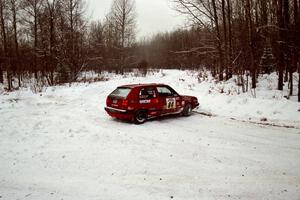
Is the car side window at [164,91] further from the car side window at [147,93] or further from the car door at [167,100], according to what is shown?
the car side window at [147,93]

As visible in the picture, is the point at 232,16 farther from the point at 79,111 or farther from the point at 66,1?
the point at 66,1

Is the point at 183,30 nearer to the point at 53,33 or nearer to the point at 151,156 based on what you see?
the point at 53,33

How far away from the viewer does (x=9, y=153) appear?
6641 mm

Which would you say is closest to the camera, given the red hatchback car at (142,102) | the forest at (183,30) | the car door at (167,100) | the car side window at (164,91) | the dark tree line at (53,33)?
the red hatchback car at (142,102)

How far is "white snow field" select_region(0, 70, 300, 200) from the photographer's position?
15.9 ft

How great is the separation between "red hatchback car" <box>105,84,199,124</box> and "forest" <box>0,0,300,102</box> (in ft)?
20.6

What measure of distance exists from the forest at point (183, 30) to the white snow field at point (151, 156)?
205 inches

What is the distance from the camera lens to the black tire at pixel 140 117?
9945 mm

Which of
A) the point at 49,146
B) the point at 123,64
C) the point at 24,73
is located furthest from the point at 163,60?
the point at 49,146

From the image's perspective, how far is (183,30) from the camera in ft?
84.5

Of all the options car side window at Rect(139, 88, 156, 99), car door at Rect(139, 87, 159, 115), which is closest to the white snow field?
car door at Rect(139, 87, 159, 115)

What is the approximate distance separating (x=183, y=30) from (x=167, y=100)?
16.9 m

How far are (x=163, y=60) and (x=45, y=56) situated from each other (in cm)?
5396

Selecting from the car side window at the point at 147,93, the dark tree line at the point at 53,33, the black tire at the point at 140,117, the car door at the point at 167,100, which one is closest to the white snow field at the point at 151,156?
the black tire at the point at 140,117
